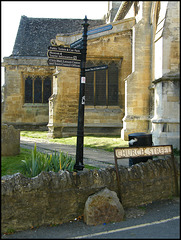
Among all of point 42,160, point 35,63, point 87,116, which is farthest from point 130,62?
point 42,160

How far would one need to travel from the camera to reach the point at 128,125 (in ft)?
42.2

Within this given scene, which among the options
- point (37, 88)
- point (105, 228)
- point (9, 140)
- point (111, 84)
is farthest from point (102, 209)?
point (37, 88)

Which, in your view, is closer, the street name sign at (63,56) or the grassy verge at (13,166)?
the street name sign at (63,56)

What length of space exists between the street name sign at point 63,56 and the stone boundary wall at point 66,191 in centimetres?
242

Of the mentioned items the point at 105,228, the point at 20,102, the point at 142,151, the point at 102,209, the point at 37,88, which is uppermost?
the point at 37,88

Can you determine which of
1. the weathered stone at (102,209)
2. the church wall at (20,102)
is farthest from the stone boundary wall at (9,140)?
the church wall at (20,102)

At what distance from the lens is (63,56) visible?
5523 mm

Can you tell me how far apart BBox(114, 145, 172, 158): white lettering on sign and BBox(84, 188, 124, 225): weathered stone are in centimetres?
69

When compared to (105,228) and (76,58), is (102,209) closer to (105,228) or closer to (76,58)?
(105,228)

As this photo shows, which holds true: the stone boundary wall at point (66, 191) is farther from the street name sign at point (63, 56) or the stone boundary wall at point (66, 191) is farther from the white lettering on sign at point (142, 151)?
the street name sign at point (63, 56)

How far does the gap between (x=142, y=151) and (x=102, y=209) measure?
1127mm

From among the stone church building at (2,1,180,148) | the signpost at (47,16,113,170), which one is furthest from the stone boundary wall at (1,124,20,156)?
the stone church building at (2,1,180,148)

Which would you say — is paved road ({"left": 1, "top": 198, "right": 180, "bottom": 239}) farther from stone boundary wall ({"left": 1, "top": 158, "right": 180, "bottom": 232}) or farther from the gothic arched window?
the gothic arched window

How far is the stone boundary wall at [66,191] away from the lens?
381cm
